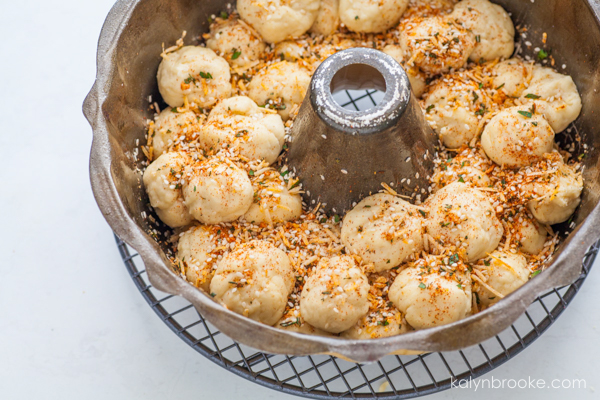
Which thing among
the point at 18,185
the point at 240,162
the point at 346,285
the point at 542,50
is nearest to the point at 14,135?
the point at 18,185

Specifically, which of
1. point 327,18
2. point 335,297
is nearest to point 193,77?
point 327,18

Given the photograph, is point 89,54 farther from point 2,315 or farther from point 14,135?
point 2,315

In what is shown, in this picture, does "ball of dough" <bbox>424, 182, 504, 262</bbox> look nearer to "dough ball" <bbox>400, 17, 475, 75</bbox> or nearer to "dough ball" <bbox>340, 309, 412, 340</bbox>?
"dough ball" <bbox>340, 309, 412, 340</bbox>

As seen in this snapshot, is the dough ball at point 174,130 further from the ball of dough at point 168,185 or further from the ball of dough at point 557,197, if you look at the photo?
the ball of dough at point 557,197

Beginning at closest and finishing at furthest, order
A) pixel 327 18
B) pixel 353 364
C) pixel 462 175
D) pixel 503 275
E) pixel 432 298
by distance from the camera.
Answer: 1. pixel 432 298
2. pixel 503 275
3. pixel 462 175
4. pixel 327 18
5. pixel 353 364

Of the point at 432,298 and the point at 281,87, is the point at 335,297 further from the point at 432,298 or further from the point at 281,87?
the point at 281,87

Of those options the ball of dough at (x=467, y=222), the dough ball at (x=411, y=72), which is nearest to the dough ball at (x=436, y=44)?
the dough ball at (x=411, y=72)
